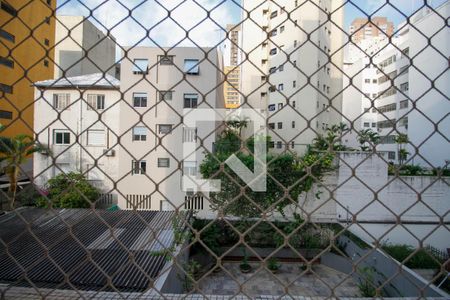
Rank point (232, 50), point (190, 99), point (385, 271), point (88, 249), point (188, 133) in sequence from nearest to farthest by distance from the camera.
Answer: point (88, 249) < point (232, 50) < point (385, 271) < point (188, 133) < point (190, 99)

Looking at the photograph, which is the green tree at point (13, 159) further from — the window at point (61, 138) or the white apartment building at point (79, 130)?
the window at point (61, 138)

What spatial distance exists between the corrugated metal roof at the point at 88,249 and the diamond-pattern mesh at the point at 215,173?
0.04 meters

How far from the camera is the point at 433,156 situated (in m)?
13.5

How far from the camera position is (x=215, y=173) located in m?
0.94

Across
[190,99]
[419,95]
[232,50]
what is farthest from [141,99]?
[419,95]

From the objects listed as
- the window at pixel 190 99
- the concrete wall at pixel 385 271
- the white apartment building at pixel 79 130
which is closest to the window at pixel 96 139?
the white apartment building at pixel 79 130

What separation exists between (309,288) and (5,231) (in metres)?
6.30

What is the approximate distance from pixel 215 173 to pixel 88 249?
9.94 ft

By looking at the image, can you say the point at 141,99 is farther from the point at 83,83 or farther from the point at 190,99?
the point at 83,83

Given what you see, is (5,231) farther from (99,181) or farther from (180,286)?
(99,181)

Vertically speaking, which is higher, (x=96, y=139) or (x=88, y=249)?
(x=96, y=139)

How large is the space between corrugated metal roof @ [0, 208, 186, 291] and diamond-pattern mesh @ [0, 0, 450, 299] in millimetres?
35

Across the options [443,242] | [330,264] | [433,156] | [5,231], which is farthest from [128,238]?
[433,156]

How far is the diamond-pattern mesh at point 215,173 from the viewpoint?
3.23 feet
